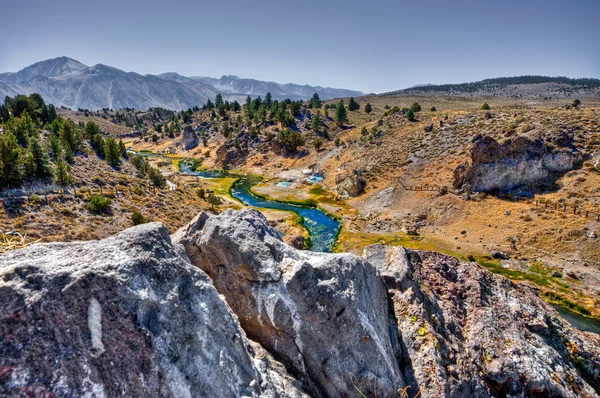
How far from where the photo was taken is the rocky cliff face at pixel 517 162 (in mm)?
49906

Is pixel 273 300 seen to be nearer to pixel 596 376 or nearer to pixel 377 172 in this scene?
pixel 596 376

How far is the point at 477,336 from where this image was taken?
34.6 ft

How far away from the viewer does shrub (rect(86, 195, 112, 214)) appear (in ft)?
124

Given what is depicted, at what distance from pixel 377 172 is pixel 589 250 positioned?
41297 mm

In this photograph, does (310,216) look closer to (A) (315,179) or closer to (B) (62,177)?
(A) (315,179)

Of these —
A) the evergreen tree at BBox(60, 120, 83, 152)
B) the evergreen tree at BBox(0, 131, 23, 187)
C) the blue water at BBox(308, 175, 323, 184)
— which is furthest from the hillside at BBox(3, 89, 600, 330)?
the evergreen tree at BBox(0, 131, 23, 187)

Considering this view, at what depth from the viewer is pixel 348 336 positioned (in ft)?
27.1

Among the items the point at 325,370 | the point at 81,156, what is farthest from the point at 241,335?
the point at 81,156

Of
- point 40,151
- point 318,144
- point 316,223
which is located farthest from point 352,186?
point 40,151

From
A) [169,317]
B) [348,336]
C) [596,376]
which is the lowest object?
[596,376]

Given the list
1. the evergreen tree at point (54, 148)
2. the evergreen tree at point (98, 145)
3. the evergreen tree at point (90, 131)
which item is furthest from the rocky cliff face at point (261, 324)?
the evergreen tree at point (90, 131)

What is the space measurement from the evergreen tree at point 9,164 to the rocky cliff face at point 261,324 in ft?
120

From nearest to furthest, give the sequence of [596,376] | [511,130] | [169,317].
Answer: [169,317], [596,376], [511,130]

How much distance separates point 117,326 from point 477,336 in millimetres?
10932
